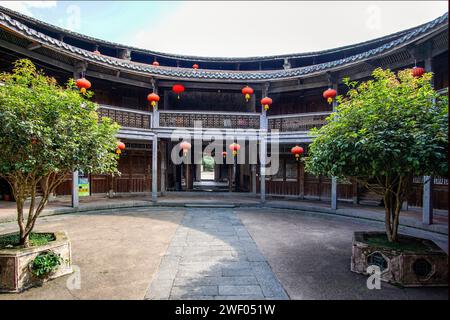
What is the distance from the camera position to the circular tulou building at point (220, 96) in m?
8.03

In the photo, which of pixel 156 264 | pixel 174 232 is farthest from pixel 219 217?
pixel 156 264

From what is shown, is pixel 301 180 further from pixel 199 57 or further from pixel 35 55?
pixel 35 55

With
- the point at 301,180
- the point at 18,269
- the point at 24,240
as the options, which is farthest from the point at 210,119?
the point at 18,269

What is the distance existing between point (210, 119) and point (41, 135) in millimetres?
8618

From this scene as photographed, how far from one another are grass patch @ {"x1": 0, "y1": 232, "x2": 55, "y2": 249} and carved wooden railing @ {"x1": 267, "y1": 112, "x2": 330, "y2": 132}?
384 inches

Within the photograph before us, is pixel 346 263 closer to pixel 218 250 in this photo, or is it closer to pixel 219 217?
pixel 218 250

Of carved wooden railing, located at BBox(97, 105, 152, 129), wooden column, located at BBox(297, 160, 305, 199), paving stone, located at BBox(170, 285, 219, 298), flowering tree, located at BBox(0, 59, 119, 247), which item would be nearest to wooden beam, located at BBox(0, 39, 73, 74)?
carved wooden railing, located at BBox(97, 105, 152, 129)

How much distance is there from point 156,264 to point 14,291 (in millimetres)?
2095

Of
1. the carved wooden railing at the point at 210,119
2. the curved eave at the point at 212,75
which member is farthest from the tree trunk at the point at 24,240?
the carved wooden railing at the point at 210,119

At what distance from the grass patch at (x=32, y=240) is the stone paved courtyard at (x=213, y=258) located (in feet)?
2.29

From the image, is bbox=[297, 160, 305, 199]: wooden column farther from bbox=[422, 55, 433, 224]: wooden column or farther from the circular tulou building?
bbox=[422, 55, 433, 224]: wooden column

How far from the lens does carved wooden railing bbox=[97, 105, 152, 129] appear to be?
33.7 feet

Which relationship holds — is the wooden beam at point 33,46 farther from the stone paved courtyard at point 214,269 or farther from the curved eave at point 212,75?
the stone paved courtyard at point 214,269

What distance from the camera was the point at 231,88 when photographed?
469 inches
